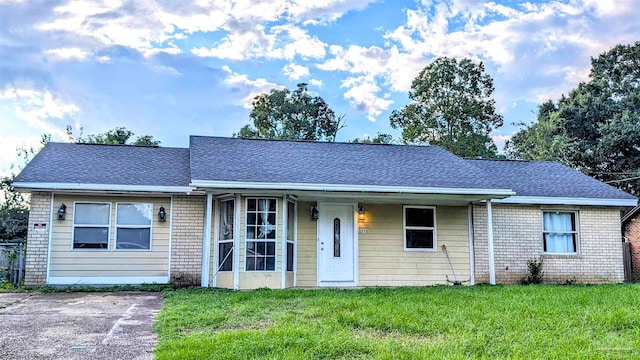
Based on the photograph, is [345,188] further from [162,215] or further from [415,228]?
[162,215]

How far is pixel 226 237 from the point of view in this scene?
36.5 feet

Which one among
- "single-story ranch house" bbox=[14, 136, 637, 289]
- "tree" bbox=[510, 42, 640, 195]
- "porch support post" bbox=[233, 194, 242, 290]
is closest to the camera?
"porch support post" bbox=[233, 194, 242, 290]

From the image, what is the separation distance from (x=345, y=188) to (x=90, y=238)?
5495 millimetres

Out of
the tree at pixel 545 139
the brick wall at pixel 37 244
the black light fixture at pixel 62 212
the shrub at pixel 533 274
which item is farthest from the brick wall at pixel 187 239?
the tree at pixel 545 139

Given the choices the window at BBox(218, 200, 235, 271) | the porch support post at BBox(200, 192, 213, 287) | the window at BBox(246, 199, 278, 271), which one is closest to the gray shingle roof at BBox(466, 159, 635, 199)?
the window at BBox(246, 199, 278, 271)

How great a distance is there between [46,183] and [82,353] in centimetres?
672

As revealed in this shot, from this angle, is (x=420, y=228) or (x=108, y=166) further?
(x=420, y=228)

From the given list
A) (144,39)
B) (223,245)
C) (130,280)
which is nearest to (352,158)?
(223,245)

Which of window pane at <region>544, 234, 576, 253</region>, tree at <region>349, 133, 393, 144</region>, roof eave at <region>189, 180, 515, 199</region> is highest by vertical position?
tree at <region>349, 133, 393, 144</region>

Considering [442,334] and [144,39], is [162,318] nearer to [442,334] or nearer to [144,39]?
[442,334]

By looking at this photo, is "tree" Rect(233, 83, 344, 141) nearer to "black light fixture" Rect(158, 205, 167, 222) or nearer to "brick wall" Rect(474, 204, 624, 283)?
"brick wall" Rect(474, 204, 624, 283)

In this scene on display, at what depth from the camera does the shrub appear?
41.4 ft

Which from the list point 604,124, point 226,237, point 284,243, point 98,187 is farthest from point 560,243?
point 604,124

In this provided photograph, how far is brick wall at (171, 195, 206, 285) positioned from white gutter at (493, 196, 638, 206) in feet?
22.9
